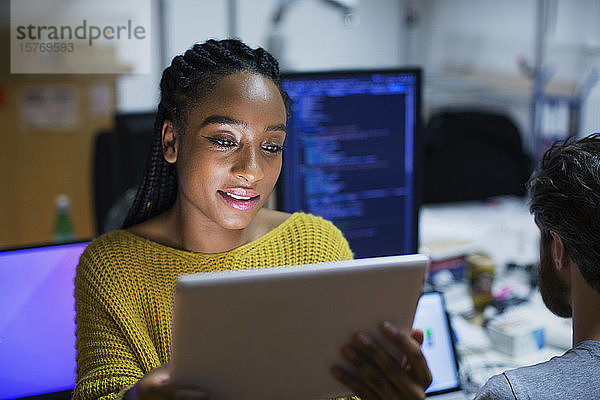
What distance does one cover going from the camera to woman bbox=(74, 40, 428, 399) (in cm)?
101

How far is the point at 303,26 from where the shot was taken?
3711mm

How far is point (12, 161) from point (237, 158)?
2286mm

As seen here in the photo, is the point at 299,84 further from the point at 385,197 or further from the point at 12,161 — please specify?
the point at 12,161

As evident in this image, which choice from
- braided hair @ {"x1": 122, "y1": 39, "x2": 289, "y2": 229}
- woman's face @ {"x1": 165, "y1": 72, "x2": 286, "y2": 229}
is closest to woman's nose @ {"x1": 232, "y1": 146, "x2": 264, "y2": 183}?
woman's face @ {"x1": 165, "y1": 72, "x2": 286, "y2": 229}

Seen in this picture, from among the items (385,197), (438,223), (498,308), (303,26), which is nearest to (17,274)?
(385,197)

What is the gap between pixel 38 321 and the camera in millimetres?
1233

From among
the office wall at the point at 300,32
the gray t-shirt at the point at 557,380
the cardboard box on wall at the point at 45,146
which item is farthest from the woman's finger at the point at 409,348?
the cardboard box on wall at the point at 45,146

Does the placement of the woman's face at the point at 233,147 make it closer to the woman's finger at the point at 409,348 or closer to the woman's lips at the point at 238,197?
the woman's lips at the point at 238,197

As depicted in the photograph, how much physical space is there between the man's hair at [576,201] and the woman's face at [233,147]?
485 mm

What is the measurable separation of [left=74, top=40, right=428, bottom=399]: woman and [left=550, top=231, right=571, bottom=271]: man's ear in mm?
382

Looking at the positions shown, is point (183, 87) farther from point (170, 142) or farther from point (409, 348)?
point (409, 348)

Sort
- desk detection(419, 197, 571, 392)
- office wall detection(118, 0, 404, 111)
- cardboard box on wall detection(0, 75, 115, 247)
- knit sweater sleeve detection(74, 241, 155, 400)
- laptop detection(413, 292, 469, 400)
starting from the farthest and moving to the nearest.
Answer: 1. office wall detection(118, 0, 404, 111)
2. cardboard box on wall detection(0, 75, 115, 247)
3. desk detection(419, 197, 571, 392)
4. laptop detection(413, 292, 469, 400)
5. knit sweater sleeve detection(74, 241, 155, 400)

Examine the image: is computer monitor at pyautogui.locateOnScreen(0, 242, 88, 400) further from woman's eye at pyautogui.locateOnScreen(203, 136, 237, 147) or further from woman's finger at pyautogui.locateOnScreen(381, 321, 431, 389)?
woman's finger at pyautogui.locateOnScreen(381, 321, 431, 389)

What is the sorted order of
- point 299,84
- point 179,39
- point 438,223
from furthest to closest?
1. point 179,39
2. point 438,223
3. point 299,84
